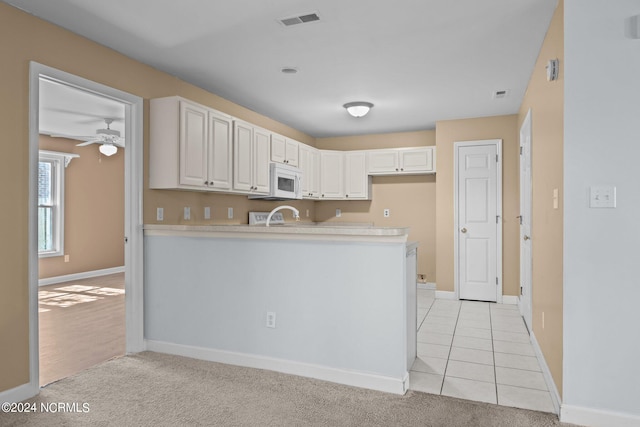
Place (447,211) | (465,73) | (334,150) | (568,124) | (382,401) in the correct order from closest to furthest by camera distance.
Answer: (568,124)
(382,401)
(465,73)
(447,211)
(334,150)

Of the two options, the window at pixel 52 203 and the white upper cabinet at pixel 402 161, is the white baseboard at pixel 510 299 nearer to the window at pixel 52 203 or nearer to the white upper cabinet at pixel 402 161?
the white upper cabinet at pixel 402 161

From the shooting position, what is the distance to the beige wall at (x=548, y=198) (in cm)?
232

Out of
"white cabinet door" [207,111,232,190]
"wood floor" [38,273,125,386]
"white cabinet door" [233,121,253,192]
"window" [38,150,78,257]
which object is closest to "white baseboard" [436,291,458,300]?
"white cabinet door" [233,121,253,192]

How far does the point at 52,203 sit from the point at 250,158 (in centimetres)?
432

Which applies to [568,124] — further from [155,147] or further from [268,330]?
[155,147]

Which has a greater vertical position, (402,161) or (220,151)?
(402,161)

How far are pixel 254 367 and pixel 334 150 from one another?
13.8 feet

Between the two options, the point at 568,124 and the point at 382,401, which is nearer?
the point at 568,124

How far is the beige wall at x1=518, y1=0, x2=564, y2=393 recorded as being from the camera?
232 centimetres

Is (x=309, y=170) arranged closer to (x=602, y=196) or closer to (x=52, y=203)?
(x=602, y=196)

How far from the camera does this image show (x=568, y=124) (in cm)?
217

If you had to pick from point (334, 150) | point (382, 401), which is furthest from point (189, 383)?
point (334, 150)

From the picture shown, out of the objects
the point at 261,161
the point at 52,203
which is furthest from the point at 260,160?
the point at 52,203

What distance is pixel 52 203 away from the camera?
21.9ft
